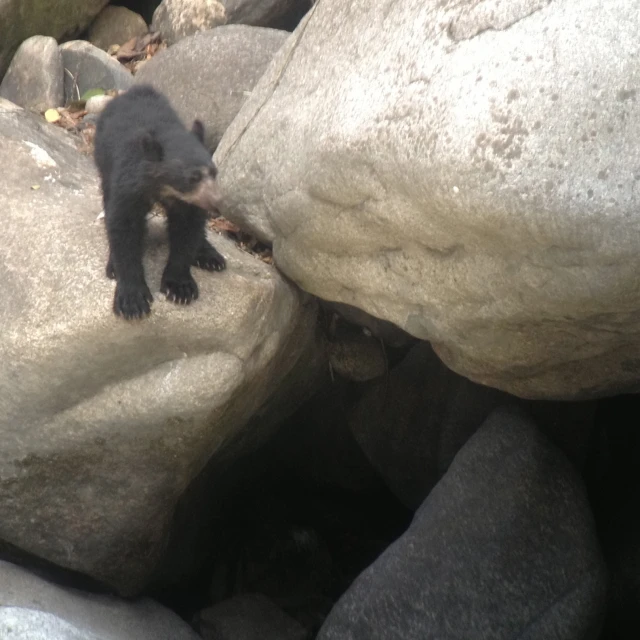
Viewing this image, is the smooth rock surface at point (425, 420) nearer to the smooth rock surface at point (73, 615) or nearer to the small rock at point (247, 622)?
the small rock at point (247, 622)

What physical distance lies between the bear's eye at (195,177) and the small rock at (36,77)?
2800mm

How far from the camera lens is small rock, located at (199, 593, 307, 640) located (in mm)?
4734

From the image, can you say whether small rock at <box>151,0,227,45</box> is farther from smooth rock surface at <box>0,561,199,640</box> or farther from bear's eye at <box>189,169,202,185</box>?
smooth rock surface at <box>0,561,199,640</box>

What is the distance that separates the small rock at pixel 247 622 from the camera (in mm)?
4734

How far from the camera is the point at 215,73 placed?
5.90 metres

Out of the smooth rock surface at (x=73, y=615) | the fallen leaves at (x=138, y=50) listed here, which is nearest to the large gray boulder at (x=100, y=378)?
the smooth rock surface at (x=73, y=615)

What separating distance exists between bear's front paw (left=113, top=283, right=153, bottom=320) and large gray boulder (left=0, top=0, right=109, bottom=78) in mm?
3569

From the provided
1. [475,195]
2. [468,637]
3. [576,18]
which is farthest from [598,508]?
[576,18]

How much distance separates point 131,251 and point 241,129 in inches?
43.8

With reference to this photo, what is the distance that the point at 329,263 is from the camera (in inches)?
170

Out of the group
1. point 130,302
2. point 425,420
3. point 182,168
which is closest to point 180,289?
point 130,302

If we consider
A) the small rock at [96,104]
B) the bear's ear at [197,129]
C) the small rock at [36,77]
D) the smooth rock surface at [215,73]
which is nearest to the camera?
the bear's ear at [197,129]

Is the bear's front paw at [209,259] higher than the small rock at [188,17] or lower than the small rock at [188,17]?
lower

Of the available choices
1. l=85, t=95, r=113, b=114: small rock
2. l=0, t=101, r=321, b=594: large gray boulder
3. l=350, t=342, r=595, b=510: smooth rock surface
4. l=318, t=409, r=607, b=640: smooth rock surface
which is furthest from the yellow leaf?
l=318, t=409, r=607, b=640: smooth rock surface
